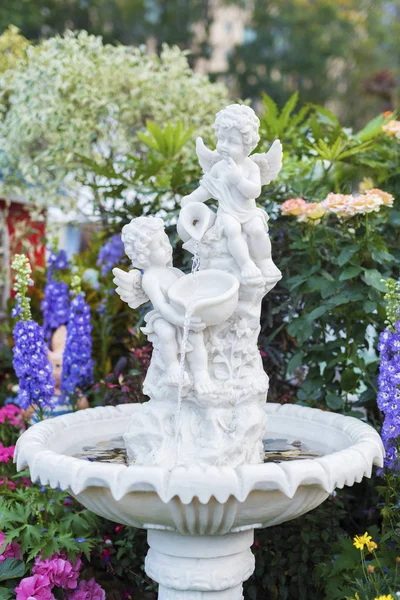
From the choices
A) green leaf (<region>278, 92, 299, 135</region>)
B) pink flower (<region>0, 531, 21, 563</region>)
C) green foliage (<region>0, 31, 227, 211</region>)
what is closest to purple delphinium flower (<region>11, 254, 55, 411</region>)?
pink flower (<region>0, 531, 21, 563</region>)

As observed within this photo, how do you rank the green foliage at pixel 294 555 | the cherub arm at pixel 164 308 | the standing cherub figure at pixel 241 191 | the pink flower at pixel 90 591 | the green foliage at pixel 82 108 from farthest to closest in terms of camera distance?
1. the green foliage at pixel 82 108
2. the green foliage at pixel 294 555
3. the pink flower at pixel 90 591
4. the standing cherub figure at pixel 241 191
5. the cherub arm at pixel 164 308

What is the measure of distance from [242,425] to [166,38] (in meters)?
15.7

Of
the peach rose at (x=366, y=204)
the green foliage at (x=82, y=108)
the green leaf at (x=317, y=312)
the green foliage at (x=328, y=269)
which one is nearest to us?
the peach rose at (x=366, y=204)

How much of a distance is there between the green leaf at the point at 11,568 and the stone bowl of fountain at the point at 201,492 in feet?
1.74

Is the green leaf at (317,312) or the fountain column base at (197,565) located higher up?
the green leaf at (317,312)

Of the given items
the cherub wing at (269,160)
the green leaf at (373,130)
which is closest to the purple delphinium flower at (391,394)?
the cherub wing at (269,160)

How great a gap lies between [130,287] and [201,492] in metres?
0.93

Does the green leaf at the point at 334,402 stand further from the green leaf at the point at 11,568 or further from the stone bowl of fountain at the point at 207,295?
the green leaf at the point at 11,568

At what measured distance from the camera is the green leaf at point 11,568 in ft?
9.61

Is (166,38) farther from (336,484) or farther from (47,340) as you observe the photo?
(336,484)

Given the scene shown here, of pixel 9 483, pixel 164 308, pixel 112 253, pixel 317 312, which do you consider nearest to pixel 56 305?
pixel 112 253

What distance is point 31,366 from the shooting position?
3.52m

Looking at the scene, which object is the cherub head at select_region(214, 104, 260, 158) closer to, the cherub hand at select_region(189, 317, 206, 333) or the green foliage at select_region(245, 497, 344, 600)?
the cherub hand at select_region(189, 317, 206, 333)

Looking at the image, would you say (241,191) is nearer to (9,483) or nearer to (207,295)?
(207,295)
